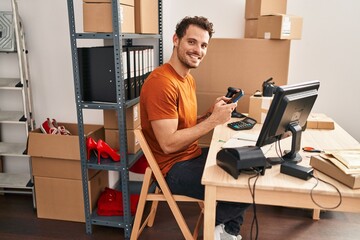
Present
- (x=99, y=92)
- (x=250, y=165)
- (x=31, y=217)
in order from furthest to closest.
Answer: (x=31, y=217) < (x=99, y=92) < (x=250, y=165)

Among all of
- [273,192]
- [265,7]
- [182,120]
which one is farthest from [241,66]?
[273,192]

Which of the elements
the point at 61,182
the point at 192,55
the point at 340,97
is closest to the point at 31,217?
the point at 61,182

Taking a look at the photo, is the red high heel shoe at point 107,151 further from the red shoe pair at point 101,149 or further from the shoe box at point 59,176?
the shoe box at point 59,176

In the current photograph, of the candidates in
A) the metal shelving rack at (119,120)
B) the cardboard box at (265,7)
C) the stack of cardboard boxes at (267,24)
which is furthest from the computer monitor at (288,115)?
the cardboard box at (265,7)

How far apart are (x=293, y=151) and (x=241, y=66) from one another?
3.85ft

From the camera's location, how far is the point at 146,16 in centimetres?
228

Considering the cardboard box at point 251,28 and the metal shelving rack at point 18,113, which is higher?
the cardboard box at point 251,28

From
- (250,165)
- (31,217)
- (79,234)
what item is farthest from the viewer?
(31,217)

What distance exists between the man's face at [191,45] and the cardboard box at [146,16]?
55cm

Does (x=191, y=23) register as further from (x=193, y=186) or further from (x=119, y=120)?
(x=193, y=186)

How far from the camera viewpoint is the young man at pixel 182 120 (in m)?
1.58

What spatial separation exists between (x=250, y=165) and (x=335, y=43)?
185 centimetres

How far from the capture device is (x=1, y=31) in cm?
237

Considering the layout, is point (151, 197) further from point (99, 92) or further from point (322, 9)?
point (322, 9)
